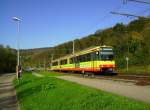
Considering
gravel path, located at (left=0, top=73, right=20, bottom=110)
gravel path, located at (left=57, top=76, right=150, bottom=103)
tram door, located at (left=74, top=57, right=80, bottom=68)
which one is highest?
tram door, located at (left=74, top=57, right=80, bottom=68)

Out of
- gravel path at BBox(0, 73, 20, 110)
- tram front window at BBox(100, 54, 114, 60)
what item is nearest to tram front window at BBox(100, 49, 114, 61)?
tram front window at BBox(100, 54, 114, 60)

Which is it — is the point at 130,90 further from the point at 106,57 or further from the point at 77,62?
the point at 77,62

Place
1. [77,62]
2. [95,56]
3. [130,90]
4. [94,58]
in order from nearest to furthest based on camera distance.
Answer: [130,90] < [95,56] < [94,58] < [77,62]

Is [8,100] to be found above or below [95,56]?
below

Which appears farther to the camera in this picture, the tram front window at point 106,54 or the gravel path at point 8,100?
the tram front window at point 106,54

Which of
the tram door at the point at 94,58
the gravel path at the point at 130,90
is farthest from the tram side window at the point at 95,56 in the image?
the gravel path at the point at 130,90

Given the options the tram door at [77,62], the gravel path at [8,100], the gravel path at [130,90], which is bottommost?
the gravel path at [8,100]

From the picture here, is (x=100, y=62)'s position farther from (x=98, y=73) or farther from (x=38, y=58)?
(x=38, y=58)

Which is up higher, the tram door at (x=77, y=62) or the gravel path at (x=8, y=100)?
the tram door at (x=77, y=62)

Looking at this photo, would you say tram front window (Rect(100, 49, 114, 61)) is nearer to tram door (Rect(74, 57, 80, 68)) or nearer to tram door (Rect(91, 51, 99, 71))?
tram door (Rect(91, 51, 99, 71))

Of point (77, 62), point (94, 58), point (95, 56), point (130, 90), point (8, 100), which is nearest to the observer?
point (130, 90)

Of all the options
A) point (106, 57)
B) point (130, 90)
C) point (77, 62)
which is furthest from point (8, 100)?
point (77, 62)

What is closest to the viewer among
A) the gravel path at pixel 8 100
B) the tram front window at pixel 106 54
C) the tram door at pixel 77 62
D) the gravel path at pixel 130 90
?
the gravel path at pixel 130 90

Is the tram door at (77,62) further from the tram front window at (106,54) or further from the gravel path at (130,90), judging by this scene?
the gravel path at (130,90)
